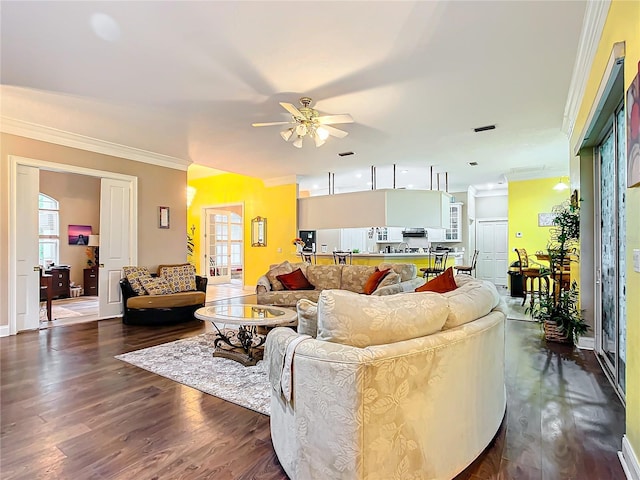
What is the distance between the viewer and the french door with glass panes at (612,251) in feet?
9.12

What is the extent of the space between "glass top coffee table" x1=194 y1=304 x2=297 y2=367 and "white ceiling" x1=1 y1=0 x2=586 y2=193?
2334 millimetres

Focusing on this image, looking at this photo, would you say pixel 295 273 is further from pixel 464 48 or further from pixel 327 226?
pixel 464 48

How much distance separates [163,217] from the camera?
6.32 metres

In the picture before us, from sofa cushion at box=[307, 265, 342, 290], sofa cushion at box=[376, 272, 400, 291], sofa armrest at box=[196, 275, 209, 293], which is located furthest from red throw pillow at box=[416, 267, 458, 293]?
sofa armrest at box=[196, 275, 209, 293]

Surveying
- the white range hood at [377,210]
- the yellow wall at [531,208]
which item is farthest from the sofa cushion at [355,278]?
the yellow wall at [531,208]

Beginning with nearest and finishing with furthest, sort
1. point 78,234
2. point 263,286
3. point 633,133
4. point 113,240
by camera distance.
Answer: point 633,133
point 263,286
point 113,240
point 78,234

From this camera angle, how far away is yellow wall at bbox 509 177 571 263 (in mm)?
7699

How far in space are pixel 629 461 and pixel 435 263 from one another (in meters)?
6.00

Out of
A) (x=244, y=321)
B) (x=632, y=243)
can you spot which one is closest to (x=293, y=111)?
(x=244, y=321)

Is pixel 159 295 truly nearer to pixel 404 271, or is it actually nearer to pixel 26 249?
pixel 26 249

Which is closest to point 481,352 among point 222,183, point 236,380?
point 236,380

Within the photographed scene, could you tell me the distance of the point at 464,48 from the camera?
289 centimetres

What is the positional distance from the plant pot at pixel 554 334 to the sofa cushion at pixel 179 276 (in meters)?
5.38

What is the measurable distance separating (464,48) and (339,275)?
3498mm
